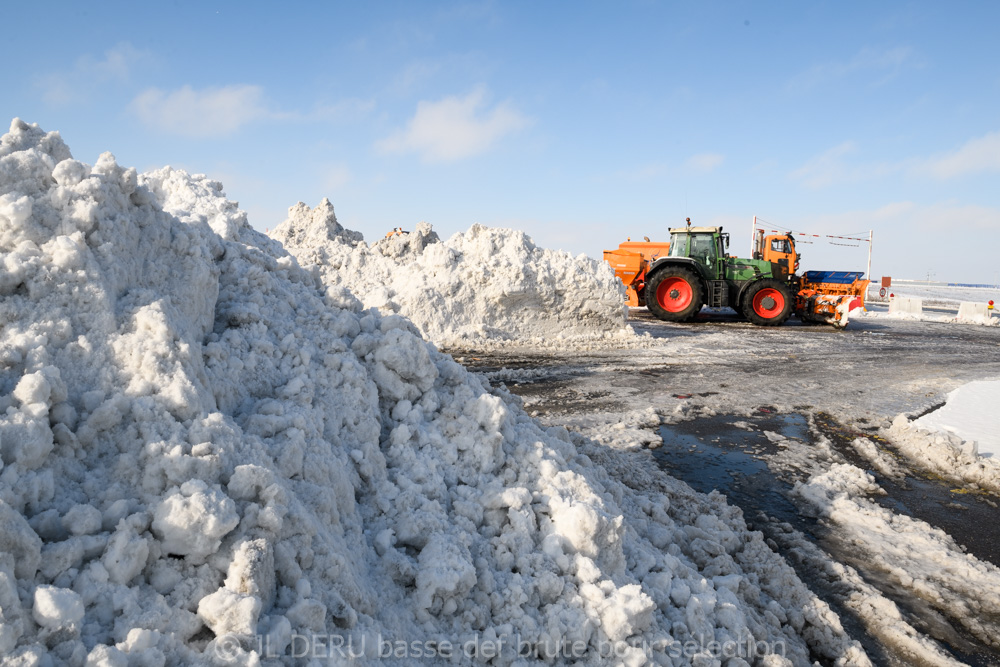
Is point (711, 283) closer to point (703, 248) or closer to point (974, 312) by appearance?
point (703, 248)

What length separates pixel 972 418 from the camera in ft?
21.6

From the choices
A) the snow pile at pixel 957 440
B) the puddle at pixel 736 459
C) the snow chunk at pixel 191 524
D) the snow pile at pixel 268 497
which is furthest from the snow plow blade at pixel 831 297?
the snow chunk at pixel 191 524

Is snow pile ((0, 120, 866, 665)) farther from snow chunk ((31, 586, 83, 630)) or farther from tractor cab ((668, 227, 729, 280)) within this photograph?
tractor cab ((668, 227, 729, 280))

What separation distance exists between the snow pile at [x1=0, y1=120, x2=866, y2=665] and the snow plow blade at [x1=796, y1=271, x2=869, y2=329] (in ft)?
45.0

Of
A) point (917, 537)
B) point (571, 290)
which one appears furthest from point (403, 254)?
point (917, 537)

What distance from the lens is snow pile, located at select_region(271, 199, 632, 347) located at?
35.6 feet

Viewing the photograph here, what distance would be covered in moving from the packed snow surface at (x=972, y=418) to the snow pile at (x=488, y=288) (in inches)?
222

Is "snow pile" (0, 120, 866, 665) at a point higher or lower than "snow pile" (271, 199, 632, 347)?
lower

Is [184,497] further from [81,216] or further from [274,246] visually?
[274,246]

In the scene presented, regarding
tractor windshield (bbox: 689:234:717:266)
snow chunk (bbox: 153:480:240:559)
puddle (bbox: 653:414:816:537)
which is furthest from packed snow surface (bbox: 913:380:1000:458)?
tractor windshield (bbox: 689:234:717:266)

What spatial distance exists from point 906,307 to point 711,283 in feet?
31.1

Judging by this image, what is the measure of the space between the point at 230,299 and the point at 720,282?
13874 mm

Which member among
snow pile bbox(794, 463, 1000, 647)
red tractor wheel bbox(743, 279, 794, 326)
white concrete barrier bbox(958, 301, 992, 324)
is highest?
red tractor wheel bbox(743, 279, 794, 326)

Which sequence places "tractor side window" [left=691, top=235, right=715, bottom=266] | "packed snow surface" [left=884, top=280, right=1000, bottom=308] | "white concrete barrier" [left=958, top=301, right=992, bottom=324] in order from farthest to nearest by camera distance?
"packed snow surface" [left=884, top=280, right=1000, bottom=308]
"white concrete barrier" [left=958, top=301, right=992, bottom=324]
"tractor side window" [left=691, top=235, right=715, bottom=266]
